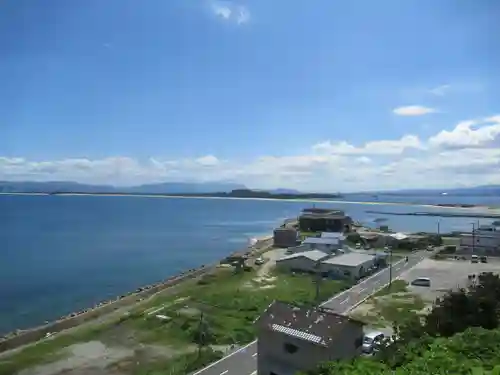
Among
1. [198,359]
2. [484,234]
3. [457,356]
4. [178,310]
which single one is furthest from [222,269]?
[457,356]

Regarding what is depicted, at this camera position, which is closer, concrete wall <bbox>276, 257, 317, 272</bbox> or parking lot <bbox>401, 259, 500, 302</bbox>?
parking lot <bbox>401, 259, 500, 302</bbox>

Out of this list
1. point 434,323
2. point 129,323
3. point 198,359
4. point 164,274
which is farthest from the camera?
point 164,274

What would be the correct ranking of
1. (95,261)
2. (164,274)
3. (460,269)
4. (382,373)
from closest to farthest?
(382,373), (460,269), (164,274), (95,261)

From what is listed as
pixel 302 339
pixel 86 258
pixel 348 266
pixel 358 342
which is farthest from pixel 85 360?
pixel 86 258

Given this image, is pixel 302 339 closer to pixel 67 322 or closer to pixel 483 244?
pixel 67 322

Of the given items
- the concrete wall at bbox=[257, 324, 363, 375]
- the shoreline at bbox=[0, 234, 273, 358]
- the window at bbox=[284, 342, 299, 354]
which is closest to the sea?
the shoreline at bbox=[0, 234, 273, 358]

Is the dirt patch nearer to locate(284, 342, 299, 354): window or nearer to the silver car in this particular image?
Answer: locate(284, 342, 299, 354): window

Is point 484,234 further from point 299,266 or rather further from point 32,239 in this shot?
point 32,239
